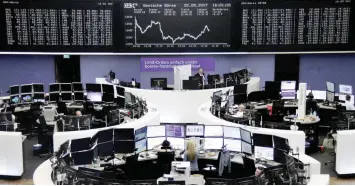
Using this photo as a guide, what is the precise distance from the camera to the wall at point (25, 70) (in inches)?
604

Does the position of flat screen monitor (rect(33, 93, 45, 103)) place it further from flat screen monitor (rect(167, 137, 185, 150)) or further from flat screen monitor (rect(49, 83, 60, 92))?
flat screen monitor (rect(167, 137, 185, 150))

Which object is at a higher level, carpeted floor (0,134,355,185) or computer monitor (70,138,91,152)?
computer monitor (70,138,91,152)

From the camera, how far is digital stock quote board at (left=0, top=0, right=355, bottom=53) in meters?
13.9

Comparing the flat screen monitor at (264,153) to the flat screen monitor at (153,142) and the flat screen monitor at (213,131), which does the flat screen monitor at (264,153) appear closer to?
the flat screen monitor at (213,131)

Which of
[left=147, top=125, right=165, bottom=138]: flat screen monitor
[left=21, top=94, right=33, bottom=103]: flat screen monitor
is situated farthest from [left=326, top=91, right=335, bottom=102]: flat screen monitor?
[left=21, top=94, right=33, bottom=103]: flat screen monitor

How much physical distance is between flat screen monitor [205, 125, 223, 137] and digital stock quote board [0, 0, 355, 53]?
218 inches

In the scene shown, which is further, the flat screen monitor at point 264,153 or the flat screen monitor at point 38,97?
the flat screen monitor at point 38,97

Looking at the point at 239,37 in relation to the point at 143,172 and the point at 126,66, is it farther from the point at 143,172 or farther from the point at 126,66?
the point at 143,172

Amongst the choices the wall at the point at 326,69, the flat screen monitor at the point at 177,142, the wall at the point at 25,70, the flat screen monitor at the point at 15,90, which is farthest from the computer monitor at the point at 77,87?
the wall at the point at 326,69

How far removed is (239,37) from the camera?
14148 millimetres

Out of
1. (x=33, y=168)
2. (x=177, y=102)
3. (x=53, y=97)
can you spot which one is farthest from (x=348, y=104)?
(x=33, y=168)

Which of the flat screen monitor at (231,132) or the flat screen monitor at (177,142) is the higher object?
the flat screen monitor at (231,132)

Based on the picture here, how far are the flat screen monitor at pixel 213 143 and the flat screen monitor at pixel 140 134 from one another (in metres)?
1.06

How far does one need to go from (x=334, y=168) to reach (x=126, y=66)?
23.7 ft
